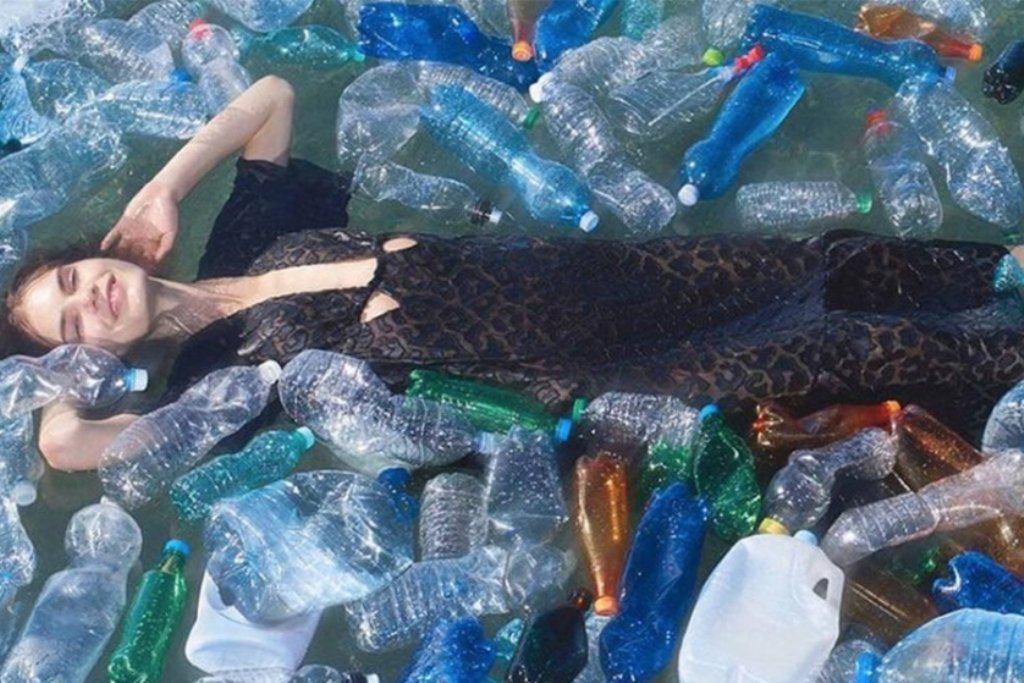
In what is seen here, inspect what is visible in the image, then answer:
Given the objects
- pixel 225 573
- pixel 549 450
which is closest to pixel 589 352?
pixel 549 450

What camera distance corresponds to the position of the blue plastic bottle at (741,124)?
156 inches

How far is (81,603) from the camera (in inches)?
128

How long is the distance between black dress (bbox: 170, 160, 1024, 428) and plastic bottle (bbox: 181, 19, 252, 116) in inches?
33.6

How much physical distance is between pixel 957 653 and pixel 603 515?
36.2 inches

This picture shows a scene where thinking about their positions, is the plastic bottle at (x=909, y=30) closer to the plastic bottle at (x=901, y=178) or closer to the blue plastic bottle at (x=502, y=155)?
the plastic bottle at (x=901, y=178)

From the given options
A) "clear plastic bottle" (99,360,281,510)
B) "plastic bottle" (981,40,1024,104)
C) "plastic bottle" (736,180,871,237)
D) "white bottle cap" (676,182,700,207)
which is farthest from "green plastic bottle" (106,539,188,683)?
"plastic bottle" (981,40,1024,104)

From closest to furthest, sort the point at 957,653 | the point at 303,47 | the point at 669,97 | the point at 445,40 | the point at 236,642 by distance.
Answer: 1. the point at 957,653
2. the point at 236,642
3. the point at 669,97
4. the point at 445,40
5. the point at 303,47

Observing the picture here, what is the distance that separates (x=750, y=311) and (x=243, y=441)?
1.45m

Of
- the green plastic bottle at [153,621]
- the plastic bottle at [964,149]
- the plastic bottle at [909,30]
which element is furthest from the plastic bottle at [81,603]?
the plastic bottle at [909,30]

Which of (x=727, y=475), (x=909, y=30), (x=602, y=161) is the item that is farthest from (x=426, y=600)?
(x=909, y=30)

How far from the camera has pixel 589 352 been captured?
340cm

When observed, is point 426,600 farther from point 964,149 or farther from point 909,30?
point 909,30

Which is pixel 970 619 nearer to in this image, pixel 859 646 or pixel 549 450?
pixel 859 646

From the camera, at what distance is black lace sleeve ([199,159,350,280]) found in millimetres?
3729
